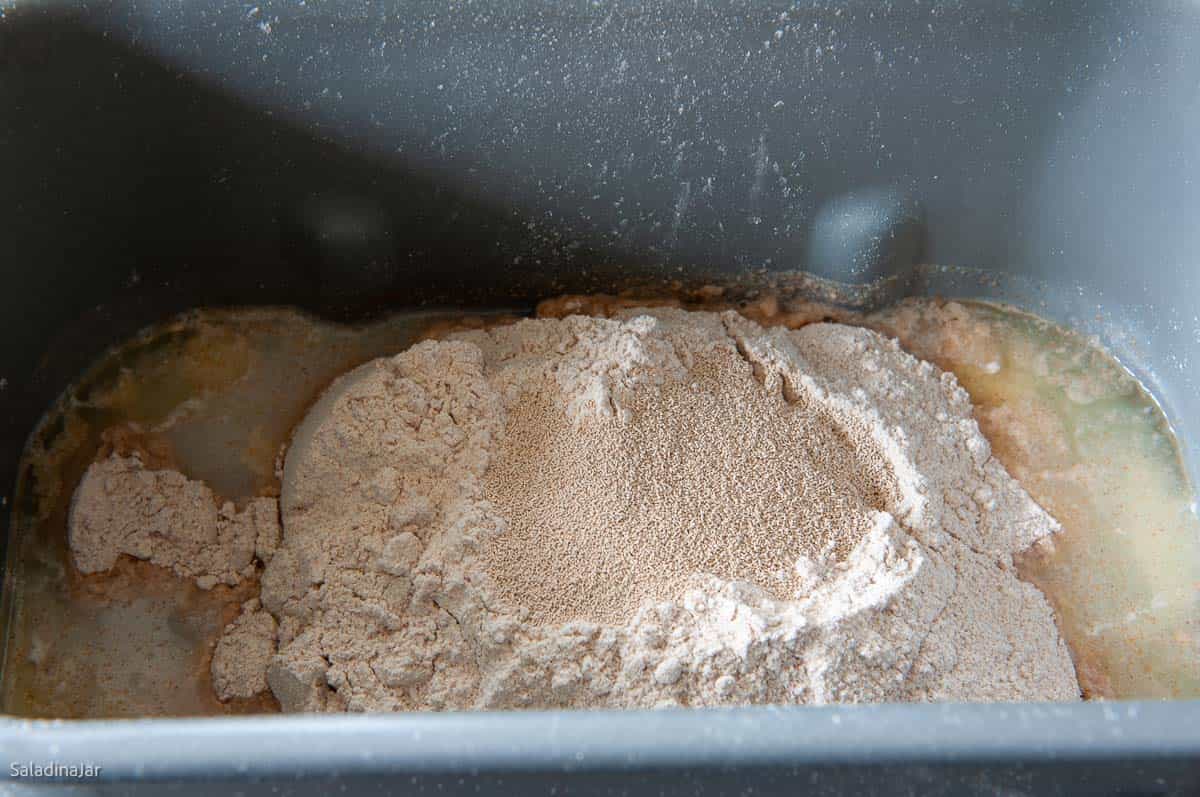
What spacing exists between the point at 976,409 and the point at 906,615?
0.34 meters

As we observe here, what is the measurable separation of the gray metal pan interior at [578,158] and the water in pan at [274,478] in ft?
0.12

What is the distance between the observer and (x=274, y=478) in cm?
112

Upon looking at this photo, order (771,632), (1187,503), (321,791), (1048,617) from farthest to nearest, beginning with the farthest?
1. (1187,503)
2. (1048,617)
3. (771,632)
4. (321,791)

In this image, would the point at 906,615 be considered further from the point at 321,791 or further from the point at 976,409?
the point at 321,791

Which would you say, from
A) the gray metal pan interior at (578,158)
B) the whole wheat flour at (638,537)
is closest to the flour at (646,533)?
the whole wheat flour at (638,537)

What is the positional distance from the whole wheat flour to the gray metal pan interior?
0.14 m

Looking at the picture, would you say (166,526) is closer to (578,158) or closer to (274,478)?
(274,478)

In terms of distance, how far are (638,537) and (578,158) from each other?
1.33ft

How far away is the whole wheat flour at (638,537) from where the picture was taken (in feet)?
2.96

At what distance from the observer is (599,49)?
1.06 meters

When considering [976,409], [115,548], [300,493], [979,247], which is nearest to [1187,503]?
[976,409]

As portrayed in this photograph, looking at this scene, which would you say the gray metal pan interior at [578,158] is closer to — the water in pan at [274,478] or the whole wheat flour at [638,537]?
the water in pan at [274,478]

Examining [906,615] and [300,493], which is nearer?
[906,615]

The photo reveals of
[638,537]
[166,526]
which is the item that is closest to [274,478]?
[166,526]
